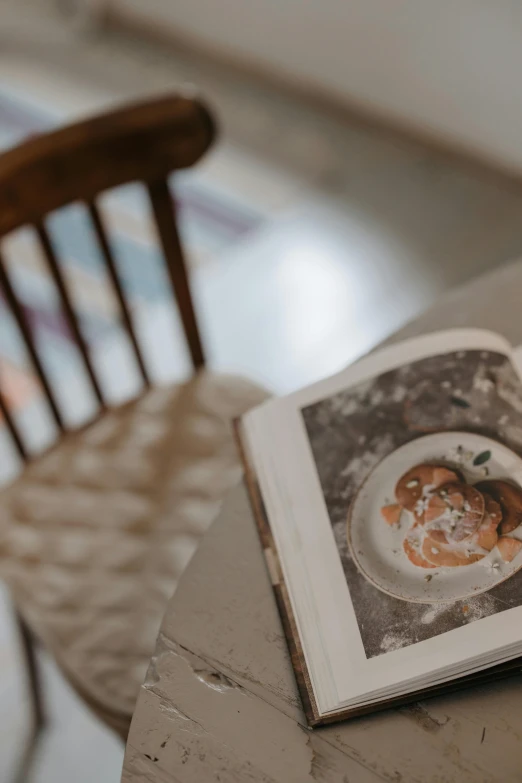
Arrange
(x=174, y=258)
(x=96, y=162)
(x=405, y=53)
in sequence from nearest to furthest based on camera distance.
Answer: (x=96, y=162) < (x=174, y=258) < (x=405, y=53)

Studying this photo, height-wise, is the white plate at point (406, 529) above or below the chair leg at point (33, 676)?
above

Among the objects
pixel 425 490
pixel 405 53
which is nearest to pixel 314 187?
pixel 405 53

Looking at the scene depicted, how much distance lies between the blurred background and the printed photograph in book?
0.90m

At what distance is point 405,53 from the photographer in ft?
5.98

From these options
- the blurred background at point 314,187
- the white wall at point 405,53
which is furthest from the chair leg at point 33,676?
the white wall at point 405,53

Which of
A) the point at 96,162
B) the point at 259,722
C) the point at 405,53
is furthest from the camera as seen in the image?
the point at 405,53

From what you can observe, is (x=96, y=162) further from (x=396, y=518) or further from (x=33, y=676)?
(x=33, y=676)

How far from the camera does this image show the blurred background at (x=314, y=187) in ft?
5.37

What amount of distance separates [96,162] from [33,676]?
75cm

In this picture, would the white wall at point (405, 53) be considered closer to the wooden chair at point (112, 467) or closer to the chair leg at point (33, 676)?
the wooden chair at point (112, 467)

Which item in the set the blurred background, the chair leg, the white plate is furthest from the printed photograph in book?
the blurred background

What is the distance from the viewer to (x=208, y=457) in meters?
0.85

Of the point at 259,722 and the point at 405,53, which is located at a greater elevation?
the point at 259,722

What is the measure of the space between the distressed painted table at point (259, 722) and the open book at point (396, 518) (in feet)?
0.04
